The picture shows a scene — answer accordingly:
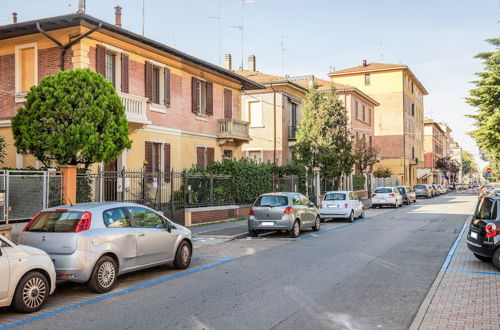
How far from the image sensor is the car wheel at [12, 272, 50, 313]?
6895mm

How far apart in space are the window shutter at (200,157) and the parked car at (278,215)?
9.05m

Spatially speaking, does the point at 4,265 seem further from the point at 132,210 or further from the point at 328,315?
the point at 328,315

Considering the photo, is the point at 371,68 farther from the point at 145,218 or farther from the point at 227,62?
the point at 145,218

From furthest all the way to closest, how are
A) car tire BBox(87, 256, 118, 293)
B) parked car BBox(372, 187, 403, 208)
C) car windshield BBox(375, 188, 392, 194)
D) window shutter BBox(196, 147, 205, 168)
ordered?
→ car windshield BBox(375, 188, 392, 194) < parked car BBox(372, 187, 403, 208) < window shutter BBox(196, 147, 205, 168) < car tire BBox(87, 256, 118, 293)

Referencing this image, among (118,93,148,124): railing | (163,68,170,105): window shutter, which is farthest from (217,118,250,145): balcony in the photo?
(118,93,148,124): railing

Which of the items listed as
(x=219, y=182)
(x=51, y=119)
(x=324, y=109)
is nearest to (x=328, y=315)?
(x=51, y=119)

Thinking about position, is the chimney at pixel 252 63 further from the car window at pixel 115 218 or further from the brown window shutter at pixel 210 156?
the car window at pixel 115 218

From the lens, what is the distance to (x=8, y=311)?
7168 mm

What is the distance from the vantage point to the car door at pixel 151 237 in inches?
366

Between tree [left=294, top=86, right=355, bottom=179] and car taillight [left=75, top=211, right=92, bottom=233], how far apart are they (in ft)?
86.1

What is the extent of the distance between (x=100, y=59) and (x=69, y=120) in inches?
243

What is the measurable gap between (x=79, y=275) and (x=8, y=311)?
3.84ft

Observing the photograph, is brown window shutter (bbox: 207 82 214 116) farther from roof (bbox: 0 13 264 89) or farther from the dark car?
the dark car

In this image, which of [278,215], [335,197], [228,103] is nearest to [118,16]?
[228,103]
